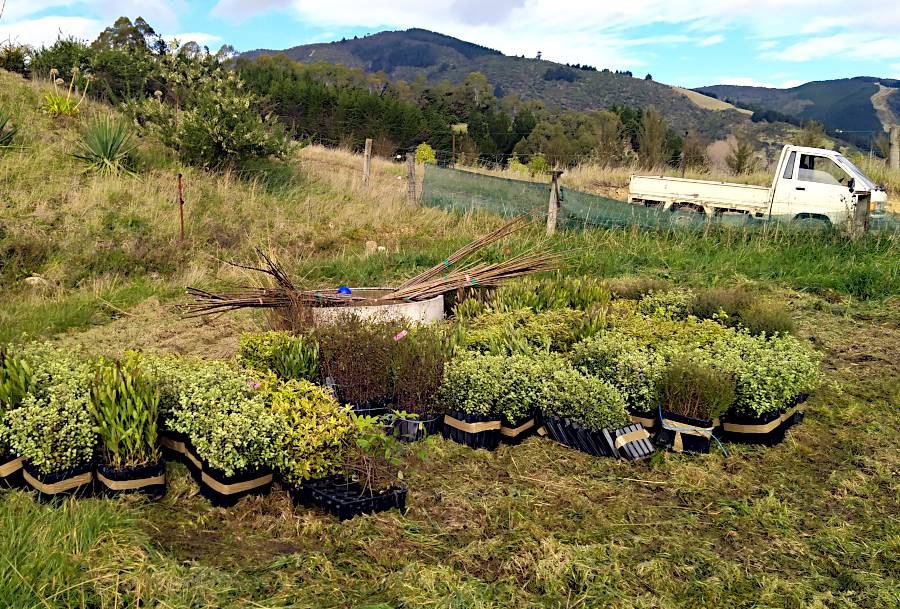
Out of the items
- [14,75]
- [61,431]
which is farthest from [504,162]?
[61,431]

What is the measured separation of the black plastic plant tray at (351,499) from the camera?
338cm

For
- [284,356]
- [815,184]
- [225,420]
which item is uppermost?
[815,184]

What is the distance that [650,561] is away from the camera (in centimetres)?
304

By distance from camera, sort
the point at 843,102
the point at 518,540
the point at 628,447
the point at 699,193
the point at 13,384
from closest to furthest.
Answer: the point at 518,540 < the point at 13,384 < the point at 628,447 < the point at 699,193 < the point at 843,102

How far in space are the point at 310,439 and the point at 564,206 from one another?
7.99 meters

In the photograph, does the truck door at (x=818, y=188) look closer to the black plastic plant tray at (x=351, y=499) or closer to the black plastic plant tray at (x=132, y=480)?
the black plastic plant tray at (x=351, y=499)

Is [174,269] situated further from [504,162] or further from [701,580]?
[504,162]

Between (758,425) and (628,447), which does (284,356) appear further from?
(758,425)

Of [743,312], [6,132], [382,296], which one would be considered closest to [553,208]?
[382,296]

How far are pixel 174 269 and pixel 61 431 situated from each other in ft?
20.4

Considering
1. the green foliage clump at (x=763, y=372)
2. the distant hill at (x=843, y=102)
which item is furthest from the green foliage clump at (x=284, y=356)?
the distant hill at (x=843, y=102)

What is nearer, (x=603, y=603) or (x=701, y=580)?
(x=603, y=603)

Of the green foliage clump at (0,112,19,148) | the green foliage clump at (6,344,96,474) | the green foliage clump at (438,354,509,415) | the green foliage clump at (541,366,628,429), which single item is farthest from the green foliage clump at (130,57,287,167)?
the green foliage clump at (541,366,628,429)

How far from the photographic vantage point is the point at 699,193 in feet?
41.4
